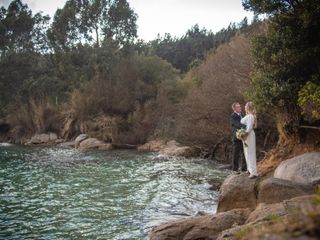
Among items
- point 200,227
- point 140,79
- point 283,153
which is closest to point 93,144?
point 140,79

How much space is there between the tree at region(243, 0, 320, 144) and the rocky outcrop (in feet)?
46.9

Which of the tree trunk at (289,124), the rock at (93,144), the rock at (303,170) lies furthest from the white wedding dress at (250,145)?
the rock at (93,144)

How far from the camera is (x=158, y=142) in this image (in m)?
34.9

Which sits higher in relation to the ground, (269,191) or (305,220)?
(305,220)

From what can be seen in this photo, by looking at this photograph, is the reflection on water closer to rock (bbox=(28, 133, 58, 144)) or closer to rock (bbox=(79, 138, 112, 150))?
rock (bbox=(79, 138, 112, 150))

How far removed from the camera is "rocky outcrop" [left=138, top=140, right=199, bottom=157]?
28.9 meters

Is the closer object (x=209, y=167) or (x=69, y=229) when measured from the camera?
(x=69, y=229)

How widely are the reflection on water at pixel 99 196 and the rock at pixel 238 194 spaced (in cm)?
163

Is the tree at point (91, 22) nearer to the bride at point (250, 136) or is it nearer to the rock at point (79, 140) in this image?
the rock at point (79, 140)

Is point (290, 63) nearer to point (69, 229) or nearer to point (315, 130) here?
point (315, 130)

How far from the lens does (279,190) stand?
10.0 metres

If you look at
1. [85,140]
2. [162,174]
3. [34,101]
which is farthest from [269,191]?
[34,101]

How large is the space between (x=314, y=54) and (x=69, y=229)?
9.60 meters

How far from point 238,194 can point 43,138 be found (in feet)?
123
